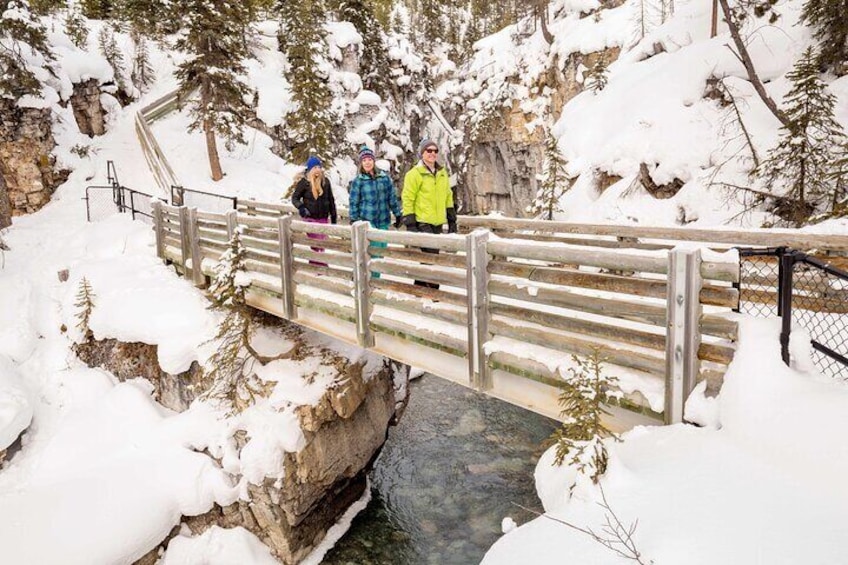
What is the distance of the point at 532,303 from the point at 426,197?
98.6 inches

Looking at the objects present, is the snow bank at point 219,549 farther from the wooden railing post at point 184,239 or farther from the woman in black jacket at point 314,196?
the wooden railing post at point 184,239

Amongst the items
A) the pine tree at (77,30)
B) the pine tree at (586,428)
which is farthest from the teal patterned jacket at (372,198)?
the pine tree at (77,30)

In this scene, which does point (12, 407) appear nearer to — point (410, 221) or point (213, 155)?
point (410, 221)

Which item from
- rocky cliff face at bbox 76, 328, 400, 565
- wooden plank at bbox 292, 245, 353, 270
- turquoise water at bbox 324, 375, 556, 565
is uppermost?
wooden plank at bbox 292, 245, 353, 270

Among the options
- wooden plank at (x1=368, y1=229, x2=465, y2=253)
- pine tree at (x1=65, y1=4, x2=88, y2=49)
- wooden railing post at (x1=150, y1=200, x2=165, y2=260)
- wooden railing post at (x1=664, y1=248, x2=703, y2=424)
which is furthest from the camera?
pine tree at (x1=65, y1=4, x2=88, y2=49)

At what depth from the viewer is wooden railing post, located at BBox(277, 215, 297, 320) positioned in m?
8.40

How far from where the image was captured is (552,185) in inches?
799

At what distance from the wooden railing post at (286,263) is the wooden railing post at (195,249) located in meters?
3.69

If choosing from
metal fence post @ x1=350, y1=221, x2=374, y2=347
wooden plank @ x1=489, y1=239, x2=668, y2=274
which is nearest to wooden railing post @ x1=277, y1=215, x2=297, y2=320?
metal fence post @ x1=350, y1=221, x2=374, y2=347

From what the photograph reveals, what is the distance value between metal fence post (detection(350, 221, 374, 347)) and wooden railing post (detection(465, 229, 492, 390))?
180cm

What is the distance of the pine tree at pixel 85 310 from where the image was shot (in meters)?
11.6

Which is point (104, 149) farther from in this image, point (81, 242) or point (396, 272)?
point (396, 272)

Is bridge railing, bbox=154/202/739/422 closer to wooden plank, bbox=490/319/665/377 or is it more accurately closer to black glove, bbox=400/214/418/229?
wooden plank, bbox=490/319/665/377

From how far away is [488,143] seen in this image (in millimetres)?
33531
